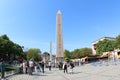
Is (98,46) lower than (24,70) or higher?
higher

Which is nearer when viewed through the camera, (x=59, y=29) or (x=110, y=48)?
(x=59, y=29)

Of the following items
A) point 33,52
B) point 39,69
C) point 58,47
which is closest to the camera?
point 39,69

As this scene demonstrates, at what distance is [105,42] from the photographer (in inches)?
3932

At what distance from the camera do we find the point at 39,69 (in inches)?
1277

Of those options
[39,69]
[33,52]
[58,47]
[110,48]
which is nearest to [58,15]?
[58,47]

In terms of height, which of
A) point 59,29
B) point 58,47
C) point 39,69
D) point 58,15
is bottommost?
point 39,69

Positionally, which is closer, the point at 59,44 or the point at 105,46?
the point at 59,44

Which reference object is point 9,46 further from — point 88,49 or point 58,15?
point 88,49

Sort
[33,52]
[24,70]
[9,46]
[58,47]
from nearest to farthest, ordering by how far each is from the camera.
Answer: [24,70] < [58,47] < [9,46] < [33,52]

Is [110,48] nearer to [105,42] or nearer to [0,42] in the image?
[105,42]

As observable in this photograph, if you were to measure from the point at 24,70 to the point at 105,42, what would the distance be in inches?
3073

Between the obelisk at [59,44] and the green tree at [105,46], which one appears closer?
the obelisk at [59,44]

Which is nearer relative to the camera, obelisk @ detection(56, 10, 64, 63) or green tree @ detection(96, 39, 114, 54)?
obelisk @ detection(56, 10, 64, 63)

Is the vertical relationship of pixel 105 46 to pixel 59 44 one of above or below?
above
